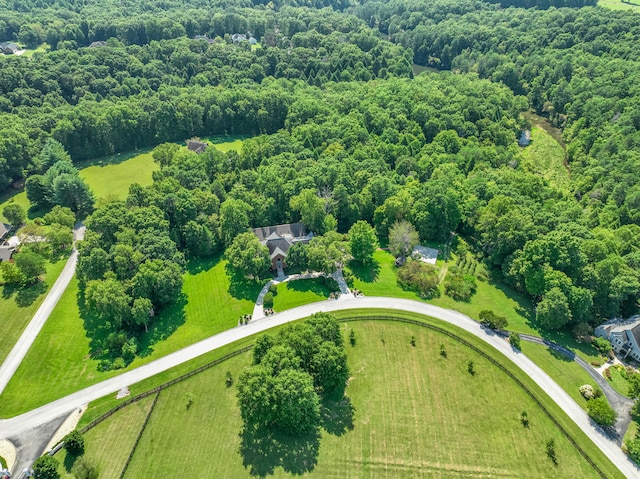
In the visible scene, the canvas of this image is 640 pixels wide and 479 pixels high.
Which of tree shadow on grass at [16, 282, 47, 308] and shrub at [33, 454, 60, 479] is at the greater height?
shrub at [33, 454, 60, 479]

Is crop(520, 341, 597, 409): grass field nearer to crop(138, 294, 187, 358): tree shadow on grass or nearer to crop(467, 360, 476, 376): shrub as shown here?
crop(467, 360, 476, 376): shrub

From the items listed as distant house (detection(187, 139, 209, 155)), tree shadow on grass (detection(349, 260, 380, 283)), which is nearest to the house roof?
tree shadow on grass (detection(349, 260, 380, 283))

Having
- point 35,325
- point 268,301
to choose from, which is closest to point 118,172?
point 35,325

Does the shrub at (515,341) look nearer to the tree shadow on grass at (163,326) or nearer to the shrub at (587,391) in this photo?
the shrub at (587,391)

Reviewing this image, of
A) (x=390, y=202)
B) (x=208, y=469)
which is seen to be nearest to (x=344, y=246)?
(x=390, y=202)

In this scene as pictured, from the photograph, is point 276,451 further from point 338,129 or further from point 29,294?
point 338,129

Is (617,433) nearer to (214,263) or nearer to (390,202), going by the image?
(390,202)

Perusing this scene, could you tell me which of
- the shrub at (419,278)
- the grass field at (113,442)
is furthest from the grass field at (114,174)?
the shrub at (419,278)
